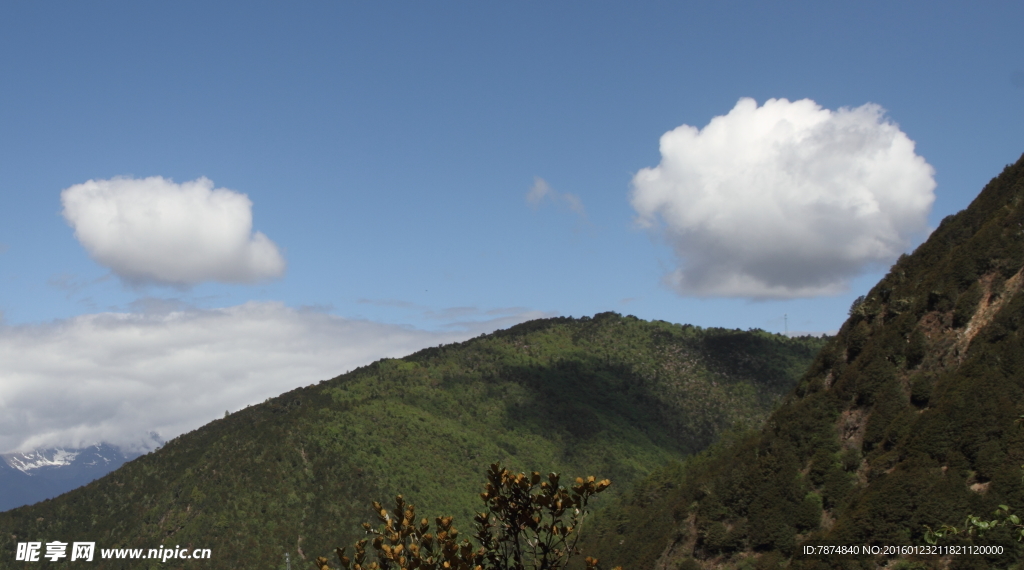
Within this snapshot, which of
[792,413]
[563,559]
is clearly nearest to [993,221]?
[792,413]

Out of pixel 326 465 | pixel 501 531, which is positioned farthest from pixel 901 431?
pixel 326 465

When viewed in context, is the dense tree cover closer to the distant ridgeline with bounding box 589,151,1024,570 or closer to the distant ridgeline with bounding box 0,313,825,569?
the distant ridgeline with bounding box 589,151,1024,570

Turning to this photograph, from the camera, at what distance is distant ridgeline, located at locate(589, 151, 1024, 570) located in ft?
143

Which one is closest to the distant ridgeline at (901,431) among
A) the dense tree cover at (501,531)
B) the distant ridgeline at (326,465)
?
the dense tree cover at (501,531)

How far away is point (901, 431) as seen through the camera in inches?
2035

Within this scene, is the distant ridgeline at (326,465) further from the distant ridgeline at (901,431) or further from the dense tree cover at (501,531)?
the dense tree cover at (501,531)

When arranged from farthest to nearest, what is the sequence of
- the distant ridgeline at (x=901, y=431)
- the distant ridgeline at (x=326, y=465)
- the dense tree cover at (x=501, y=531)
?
1. the distant ridgeline at (x=326, y=465)
2. the distant ridgeline at (x=901, y=431)
3. the dense tree cover at (x=501, y=531)

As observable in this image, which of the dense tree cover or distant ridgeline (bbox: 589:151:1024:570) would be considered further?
distant ridgeline (bbox: 589:151:1024:570)

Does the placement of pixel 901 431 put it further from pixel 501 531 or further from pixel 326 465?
pixel 326 465

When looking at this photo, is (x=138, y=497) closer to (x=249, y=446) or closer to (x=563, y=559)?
(x=249, y=446)

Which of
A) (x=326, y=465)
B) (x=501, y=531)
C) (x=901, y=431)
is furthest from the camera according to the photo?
(x=326, y=465)

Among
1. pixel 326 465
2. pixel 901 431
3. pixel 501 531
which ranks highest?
pixel 326 465

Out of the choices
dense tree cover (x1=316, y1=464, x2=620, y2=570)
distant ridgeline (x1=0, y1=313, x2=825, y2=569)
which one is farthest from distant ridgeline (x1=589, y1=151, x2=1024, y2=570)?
distant ridgeline (x1=0, y1=313, x2=825, y2=569)

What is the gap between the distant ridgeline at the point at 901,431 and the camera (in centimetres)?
4356
